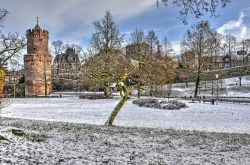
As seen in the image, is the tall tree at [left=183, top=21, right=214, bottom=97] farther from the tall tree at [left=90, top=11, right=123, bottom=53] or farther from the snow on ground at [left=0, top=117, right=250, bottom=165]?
the snow on ground at [left=0, top=117, right=250, bottom=165]

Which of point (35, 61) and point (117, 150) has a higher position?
point (35, 61)

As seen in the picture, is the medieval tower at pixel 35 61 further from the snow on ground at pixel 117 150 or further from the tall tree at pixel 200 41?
the snow on ground at pixel 117 150

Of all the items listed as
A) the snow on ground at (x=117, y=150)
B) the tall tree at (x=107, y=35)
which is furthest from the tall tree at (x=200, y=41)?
the snow on ground at (x=117, y=150)

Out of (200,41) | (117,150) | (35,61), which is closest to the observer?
(117,150)

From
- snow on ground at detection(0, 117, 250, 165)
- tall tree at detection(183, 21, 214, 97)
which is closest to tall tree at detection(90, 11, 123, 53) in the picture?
tall tree at detection(183, 21, 214, 97)

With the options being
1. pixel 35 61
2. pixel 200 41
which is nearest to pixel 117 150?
pixel 200 41

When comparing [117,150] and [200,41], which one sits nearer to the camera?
[117,150]

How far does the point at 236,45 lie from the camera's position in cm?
9106

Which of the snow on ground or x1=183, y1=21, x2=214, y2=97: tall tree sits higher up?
x1=183, y1=21, x2=214, y2=97: tall tree

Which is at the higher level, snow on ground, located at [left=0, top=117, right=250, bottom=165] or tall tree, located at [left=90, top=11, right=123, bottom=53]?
tall tree, located at [left=90, top=11, right=123, bottom=53]

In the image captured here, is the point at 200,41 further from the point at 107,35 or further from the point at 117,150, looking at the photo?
the point at 117,150

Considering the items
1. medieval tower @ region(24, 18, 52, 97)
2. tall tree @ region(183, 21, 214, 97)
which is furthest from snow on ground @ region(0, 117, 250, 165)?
medieval tower @ region(24, 18, 52, 97)

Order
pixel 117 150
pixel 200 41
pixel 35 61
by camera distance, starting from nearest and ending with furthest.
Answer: pixel 117 150 < pixel 200 41 < pixel 35 61

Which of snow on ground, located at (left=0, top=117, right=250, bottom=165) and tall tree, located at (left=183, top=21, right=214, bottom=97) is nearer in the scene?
snow on ground, located at (left=0, top=117, right=250, bottom=165)
